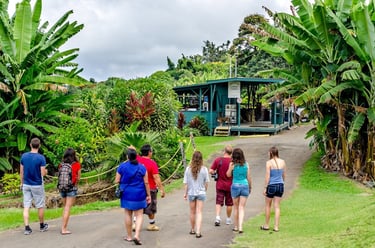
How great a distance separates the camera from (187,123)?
107 feet

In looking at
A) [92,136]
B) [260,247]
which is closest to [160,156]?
[92,136]

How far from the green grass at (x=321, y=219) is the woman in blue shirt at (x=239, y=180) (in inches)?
19.3

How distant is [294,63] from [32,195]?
40.4ft

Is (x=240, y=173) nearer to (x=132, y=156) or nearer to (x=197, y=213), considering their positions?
(x=197, y=213)

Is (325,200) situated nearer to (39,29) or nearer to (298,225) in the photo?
(298,225)

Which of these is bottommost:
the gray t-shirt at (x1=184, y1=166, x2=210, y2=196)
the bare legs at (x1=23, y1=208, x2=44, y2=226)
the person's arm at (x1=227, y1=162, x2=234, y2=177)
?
the bare legs at (x1=23, y1=208, x2=44, y2=226)

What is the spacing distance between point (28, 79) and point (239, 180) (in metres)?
10.2

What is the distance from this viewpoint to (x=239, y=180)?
9250mm

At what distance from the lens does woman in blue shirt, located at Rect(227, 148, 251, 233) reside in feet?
30.2

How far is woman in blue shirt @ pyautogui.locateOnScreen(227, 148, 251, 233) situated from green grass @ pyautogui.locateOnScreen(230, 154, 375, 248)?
49cm

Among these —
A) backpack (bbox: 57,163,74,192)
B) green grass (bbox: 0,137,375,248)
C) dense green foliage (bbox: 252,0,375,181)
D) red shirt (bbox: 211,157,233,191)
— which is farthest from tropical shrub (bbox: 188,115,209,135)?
backpack (bbox: 57,163,74,192)

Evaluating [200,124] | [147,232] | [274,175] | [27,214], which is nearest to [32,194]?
[27,214]

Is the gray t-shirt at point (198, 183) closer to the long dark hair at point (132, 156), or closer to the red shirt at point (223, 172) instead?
the red shirt at point (223, 172)

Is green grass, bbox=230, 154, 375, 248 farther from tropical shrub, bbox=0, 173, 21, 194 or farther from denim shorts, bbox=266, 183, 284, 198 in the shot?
tropical shrub, bbox=0, 173, 21, 194
